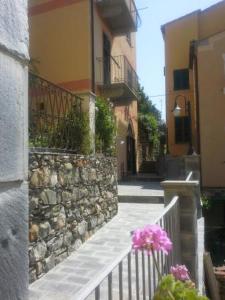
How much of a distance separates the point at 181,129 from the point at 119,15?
7052mm

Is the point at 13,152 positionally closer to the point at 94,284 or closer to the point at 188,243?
the point at 94,284

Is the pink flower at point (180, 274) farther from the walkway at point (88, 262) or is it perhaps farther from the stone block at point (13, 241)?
the stone block at point (13, 241)

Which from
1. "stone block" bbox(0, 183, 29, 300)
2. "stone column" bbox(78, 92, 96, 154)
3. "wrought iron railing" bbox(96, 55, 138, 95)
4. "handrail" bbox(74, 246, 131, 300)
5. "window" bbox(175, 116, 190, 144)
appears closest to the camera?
"stone block" bbox(0, 183, 29, 300)

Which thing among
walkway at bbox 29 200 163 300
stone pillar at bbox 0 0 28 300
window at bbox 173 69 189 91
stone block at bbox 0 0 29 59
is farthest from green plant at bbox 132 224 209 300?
window at bbox 173 69 189 91

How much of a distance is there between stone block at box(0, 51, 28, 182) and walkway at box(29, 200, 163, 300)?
109cm

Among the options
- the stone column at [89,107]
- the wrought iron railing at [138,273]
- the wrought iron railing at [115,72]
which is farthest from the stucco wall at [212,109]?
the wrought iron railing at [138,273]

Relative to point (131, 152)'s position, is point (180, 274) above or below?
below

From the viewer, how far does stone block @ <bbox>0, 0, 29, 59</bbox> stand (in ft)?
3.73

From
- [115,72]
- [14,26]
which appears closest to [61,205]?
[14,26]

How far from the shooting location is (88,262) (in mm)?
4566

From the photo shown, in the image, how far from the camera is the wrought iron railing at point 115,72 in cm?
1262

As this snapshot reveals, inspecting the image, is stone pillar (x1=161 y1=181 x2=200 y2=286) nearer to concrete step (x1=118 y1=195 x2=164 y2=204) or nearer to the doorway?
concrete step (x1=118 y1=195 x2=164 y2=204)

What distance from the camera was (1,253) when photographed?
107 centimetres

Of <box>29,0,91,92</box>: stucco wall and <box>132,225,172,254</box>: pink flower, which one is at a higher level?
<box>29,0,91,92</box>: stucco wall
